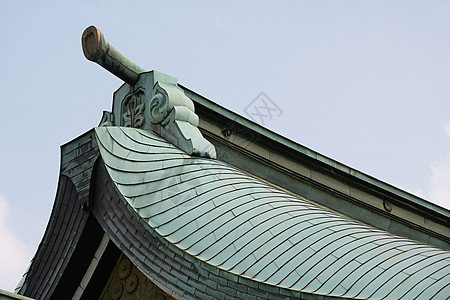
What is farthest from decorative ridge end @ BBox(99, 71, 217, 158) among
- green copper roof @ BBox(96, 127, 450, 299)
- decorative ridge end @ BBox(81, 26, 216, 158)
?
green copper roof @ BBox(96, 127, 450, 299)

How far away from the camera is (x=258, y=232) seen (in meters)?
7.57

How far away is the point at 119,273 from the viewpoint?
8.75 m

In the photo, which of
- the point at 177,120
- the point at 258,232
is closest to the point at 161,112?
the point at 177,120

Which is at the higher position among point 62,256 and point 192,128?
point 192,128

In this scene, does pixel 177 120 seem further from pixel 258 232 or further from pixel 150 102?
Answer: pixel 258 232

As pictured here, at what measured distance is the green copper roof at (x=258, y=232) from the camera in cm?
687

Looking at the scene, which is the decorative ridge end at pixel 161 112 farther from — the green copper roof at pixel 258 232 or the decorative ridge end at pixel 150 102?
the green copper roof at pixel 258 232

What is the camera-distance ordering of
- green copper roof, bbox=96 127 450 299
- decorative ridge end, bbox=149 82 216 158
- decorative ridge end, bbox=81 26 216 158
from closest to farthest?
green copper roof, bbox=96 127 450 299
decorative ridge end, bbox=149 82 216 158
decorative ridge end, bbox=81 26 216 158

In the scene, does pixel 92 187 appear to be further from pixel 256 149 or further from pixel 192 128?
pixel 256 149

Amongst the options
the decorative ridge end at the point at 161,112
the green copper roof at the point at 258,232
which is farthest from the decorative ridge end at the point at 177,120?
the green copper roof at the point at 258,232

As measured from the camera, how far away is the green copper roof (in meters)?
6.87

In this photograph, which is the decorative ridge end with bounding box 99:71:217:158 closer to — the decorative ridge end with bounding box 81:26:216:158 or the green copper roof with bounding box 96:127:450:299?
the decorative ridge end with bounding box 81:26:216:158

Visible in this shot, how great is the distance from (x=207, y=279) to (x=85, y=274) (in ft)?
7.34

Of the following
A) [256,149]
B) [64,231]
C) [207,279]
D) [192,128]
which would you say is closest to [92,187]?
[64,231]
